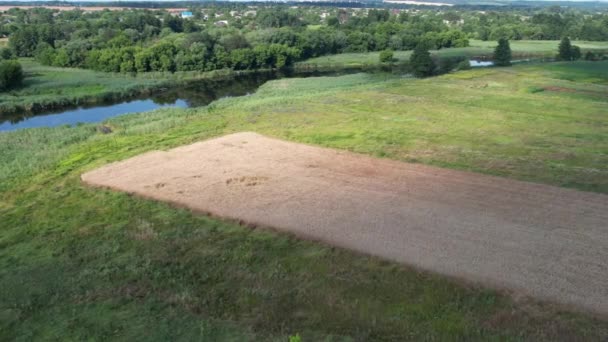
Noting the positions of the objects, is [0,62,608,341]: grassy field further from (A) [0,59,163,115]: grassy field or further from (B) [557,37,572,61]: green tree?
(B) [557,37,572,61]: green tree

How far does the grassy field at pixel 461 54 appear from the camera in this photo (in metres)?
77.4

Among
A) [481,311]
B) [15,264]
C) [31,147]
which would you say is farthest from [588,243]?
[31,147]

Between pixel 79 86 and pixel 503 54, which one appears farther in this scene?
pixel 503 54

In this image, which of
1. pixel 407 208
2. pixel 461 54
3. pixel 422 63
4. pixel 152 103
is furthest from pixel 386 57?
pixel 407 208

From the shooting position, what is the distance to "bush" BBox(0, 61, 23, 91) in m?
51.9

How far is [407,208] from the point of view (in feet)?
59.8

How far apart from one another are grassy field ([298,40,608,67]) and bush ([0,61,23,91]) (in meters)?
35.8

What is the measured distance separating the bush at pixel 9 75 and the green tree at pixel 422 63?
4175 centimetres

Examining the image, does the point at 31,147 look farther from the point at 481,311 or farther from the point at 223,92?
the point at 223,92

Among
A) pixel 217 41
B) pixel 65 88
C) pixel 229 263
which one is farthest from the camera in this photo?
pixel 217 41

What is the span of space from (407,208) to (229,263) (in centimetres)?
634

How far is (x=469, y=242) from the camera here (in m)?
15.7

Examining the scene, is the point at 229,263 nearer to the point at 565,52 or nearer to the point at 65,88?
the point at 65,88

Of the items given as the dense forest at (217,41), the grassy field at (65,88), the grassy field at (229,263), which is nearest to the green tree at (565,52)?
the dense forest at (217,41)
